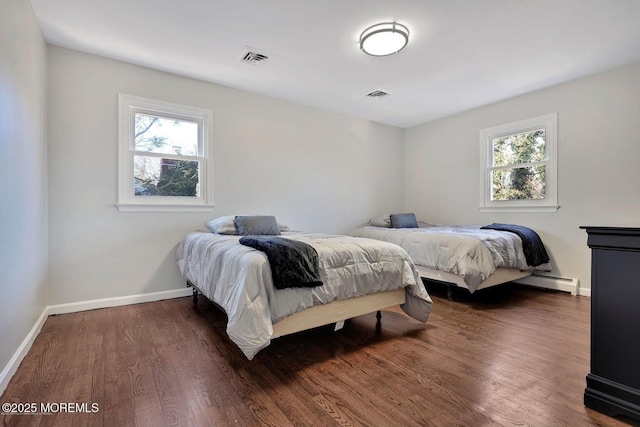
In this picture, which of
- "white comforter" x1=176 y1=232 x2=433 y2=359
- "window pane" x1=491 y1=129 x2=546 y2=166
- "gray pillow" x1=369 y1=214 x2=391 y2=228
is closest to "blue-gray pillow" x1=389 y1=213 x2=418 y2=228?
"gray pillow" x1=369 y1=214 x2=391 y2=228

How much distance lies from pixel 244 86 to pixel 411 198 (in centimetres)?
344

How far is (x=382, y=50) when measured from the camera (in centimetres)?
272

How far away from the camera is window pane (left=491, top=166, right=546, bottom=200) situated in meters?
3.96

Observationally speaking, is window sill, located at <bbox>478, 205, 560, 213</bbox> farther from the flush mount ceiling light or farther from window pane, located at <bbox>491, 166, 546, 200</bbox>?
the flush mount ceiling light

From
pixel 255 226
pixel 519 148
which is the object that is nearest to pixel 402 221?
pixel 519 148

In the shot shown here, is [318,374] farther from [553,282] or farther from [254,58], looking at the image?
[553,282]

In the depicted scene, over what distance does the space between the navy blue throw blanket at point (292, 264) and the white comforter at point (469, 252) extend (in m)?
1.88

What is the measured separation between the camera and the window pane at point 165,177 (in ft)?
10.7

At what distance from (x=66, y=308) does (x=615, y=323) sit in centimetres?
399

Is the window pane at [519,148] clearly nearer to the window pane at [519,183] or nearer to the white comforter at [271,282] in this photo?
the window pane at [519,183]

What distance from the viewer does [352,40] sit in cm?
272

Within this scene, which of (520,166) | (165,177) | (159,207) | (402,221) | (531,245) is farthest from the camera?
(402,221)

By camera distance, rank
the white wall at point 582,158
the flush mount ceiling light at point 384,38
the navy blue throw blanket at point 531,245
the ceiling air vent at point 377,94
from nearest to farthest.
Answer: the flush mount ceiling light at point 384,38, the white wall at point 582,158, the navy blue throw blanket at point 531,245, the ceiling air vent at point 377,94

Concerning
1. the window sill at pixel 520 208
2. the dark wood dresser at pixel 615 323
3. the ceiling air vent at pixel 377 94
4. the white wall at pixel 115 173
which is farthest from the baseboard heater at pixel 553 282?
the ceiling air vent at pixel 377 94
